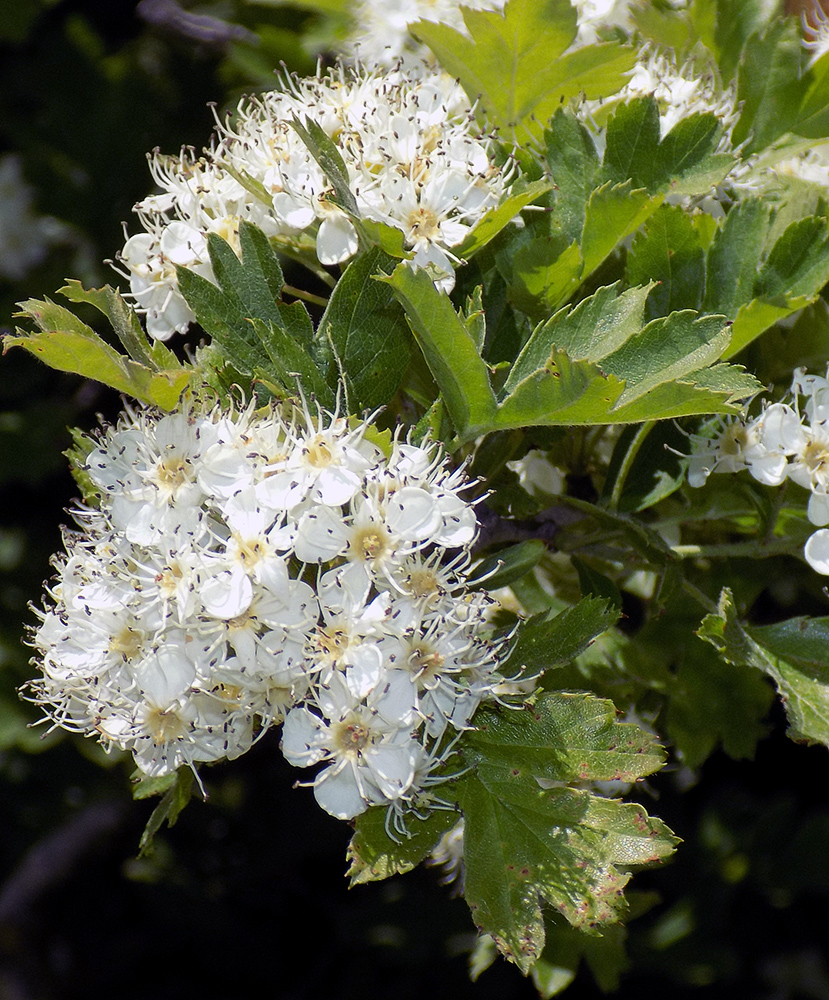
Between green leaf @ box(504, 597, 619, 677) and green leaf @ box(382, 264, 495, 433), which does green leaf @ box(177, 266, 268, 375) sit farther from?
green leaf @ box(504, 597, 619, 677)

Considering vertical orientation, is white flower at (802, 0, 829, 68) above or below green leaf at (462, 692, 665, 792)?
above

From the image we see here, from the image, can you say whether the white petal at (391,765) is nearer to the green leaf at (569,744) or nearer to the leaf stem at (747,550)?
the green leaf at (569,744)

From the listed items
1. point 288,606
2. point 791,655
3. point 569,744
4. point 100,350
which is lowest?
point 791,655

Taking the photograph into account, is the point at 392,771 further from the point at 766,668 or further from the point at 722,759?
the point at 722,759

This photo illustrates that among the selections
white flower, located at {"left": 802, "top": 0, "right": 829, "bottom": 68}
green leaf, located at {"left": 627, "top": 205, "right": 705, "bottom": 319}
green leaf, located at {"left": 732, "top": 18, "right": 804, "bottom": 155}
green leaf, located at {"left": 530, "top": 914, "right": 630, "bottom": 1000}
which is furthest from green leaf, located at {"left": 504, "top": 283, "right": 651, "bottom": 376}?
green leaf, located at {"left": 530, "top": 914, "right": 630, "bottom": 1000}

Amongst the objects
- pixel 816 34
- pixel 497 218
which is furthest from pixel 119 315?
pixel 816 34

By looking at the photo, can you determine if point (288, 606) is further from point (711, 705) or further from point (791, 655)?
point (711, 705)
